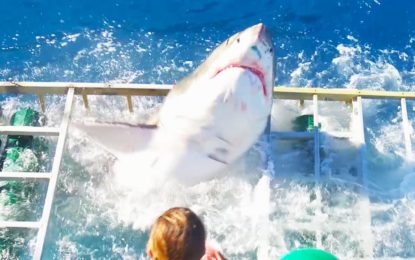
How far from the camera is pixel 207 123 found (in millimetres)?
4027

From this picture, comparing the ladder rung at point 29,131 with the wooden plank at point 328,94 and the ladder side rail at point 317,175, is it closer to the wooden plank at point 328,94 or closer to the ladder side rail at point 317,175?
the wooden plank at point 328,94

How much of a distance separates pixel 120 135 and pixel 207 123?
0.72 metres

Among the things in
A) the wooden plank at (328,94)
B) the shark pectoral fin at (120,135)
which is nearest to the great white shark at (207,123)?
the shark pectoral fin at (120,135)

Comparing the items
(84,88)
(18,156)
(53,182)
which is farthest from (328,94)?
(18,156)

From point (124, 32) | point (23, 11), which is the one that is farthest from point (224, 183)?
point (23, 11)

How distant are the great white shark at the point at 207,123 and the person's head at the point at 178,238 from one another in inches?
65.0

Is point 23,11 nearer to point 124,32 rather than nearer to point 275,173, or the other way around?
point 124,32

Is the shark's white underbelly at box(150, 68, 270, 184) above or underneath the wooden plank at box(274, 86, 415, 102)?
underneath

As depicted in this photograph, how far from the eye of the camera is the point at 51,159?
5.19m

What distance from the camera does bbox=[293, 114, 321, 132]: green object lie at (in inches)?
205

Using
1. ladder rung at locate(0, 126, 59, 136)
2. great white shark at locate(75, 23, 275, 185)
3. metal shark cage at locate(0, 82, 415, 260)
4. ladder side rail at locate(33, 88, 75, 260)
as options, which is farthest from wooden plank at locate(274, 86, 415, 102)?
ladder rung at locate(0, 126, 59, 136)

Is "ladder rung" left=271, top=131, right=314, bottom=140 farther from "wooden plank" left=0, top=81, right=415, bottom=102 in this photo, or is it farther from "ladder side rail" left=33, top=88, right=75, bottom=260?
"ladder side rail" left=33, top=88, right=75, bottom=260

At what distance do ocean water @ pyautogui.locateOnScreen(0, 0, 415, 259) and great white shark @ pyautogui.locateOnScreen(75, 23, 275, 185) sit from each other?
350mm

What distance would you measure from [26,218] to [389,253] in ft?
9.31
